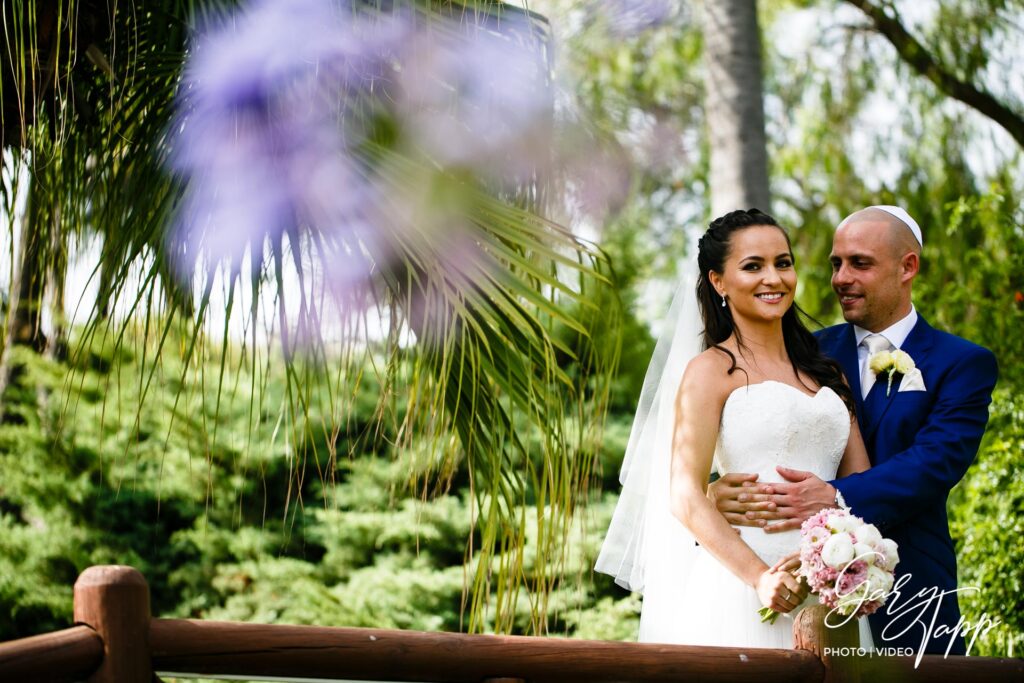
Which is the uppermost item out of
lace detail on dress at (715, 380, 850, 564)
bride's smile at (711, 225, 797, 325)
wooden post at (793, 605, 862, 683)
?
bride's smile at (711, 225, 797, 325)

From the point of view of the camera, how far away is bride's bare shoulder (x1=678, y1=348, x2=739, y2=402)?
118 inches

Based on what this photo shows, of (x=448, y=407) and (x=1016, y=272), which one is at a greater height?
(x=1016, y=272)

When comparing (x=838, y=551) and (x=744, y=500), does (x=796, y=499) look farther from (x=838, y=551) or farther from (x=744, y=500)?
(x=838, y=551)

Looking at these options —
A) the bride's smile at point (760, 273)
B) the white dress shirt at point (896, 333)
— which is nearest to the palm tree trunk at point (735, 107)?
the white dress shirt at point (896, 333)

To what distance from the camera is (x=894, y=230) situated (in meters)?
3.40

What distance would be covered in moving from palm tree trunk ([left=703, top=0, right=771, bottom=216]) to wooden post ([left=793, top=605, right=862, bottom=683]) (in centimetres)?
317

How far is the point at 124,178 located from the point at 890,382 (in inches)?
89.8

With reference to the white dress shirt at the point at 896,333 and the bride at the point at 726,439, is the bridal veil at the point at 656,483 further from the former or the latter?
the white dress shirt at the point at 896,333

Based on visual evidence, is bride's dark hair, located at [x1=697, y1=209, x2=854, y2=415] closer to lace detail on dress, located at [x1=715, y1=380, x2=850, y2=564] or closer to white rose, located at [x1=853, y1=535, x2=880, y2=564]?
lace detail on dress, located at [x1=715, y1=380, x2=850, y2=564]

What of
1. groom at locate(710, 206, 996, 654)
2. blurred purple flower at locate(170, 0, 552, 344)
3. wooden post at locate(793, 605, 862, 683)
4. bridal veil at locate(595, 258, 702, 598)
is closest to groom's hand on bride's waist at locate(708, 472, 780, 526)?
groom at locate(710, 206, 996, 654)

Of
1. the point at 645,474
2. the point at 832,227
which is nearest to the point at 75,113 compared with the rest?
the point at 645,474

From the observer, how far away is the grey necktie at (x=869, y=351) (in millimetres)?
3297

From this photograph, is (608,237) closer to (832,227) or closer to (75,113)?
(832,227)

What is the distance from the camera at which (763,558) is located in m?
2.95
